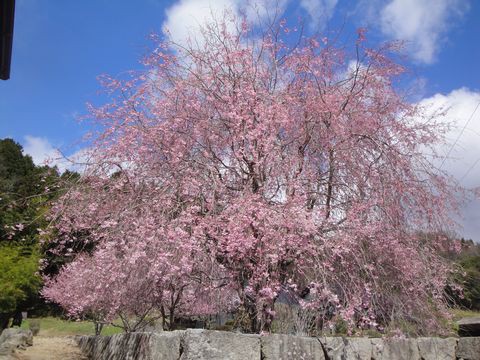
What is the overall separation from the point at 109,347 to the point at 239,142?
4.27m

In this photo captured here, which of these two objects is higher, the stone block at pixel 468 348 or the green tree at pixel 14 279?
the green tree at pixel 14 279

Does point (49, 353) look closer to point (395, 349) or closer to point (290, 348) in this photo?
point (290, 348)

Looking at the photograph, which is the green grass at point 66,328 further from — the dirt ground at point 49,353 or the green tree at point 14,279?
the dirt ground at point 49,353

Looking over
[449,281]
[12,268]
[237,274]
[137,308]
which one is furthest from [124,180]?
[12,268]

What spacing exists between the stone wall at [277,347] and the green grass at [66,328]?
17.7 meters

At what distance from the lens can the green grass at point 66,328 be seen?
903 inches

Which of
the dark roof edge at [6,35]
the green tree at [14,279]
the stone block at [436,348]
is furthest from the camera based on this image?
the green tree at [14,279]

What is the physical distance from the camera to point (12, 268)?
20391 mm

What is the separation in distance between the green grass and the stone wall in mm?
17734

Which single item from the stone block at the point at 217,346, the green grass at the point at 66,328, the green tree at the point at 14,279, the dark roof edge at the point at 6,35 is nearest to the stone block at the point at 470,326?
the stone block at the point at 217,346

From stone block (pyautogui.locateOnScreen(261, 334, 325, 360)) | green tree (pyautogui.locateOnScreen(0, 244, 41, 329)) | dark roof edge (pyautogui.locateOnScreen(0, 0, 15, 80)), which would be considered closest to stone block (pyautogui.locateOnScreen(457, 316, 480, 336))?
stone block (pyautogui.locateOnScreen(261, 334, 325, 360))

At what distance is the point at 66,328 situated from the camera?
83.8 ft

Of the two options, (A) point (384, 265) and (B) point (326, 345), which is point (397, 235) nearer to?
(A) point (384, 265)

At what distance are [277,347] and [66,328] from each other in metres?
23.9
